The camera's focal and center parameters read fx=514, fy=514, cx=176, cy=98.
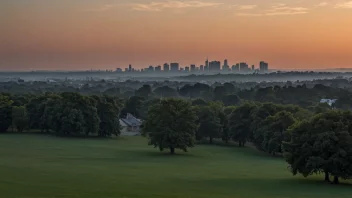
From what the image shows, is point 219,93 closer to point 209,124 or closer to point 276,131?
point 209,124

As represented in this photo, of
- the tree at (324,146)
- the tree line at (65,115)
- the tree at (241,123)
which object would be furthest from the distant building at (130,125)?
the tree at (324,146)

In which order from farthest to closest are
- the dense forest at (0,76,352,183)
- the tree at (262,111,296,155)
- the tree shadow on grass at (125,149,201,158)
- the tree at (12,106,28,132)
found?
the tree at (12,106,28,132)
the tree at (262,111,296,155)
the tree shadow on grass at (125,149,201,158)
the dense forest at (0,76,352,183)

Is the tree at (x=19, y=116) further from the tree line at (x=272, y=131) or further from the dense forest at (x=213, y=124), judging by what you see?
the tree line at (x=272, y=131)

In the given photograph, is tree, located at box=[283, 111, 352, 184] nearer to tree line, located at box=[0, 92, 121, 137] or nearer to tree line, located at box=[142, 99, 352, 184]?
tree line, located at box=[142, 99, 352, 184]

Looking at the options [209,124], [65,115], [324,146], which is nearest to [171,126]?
[209,124]

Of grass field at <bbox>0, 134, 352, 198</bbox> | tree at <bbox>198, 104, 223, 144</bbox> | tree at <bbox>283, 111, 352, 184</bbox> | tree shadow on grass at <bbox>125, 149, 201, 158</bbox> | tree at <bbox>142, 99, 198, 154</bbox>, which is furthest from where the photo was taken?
tree at <bbox>198, 104, 223, 144</bbox>

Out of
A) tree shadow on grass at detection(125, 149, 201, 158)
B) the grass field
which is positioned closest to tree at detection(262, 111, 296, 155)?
the grass field

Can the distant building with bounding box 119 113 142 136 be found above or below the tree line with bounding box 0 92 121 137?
below

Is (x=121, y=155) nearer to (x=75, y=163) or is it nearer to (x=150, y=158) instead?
(x=150, y=158)
